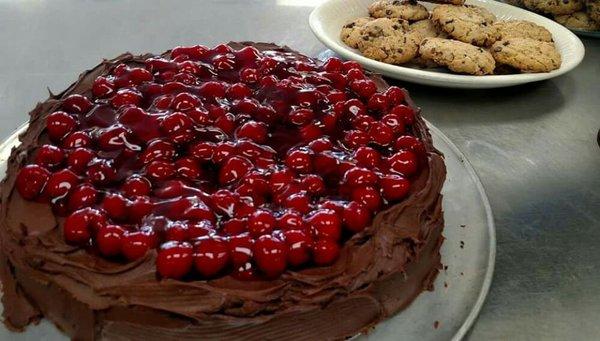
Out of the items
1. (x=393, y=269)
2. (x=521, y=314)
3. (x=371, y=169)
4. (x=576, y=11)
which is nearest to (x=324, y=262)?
(x=393, y=269)

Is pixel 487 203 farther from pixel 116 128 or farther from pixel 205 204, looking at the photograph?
pixel 116 128

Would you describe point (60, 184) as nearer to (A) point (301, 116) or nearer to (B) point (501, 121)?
(A) point (301, 116)

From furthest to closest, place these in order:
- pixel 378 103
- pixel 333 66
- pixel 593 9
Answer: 1. pixel 593 9
2. pixel 333 66
3. pixel 378 103

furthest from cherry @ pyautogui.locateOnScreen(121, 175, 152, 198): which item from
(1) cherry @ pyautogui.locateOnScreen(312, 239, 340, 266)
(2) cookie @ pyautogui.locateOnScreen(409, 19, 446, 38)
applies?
(2) cookie @ pyautogui.locateOnScreen(409, 19, 446, 38)

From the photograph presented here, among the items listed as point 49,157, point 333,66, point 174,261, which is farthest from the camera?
point 333,66

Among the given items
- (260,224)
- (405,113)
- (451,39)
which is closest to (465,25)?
(451,39)

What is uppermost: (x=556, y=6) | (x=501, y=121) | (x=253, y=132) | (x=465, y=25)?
(x=253, y=132)

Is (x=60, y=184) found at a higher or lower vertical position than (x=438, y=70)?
higher
